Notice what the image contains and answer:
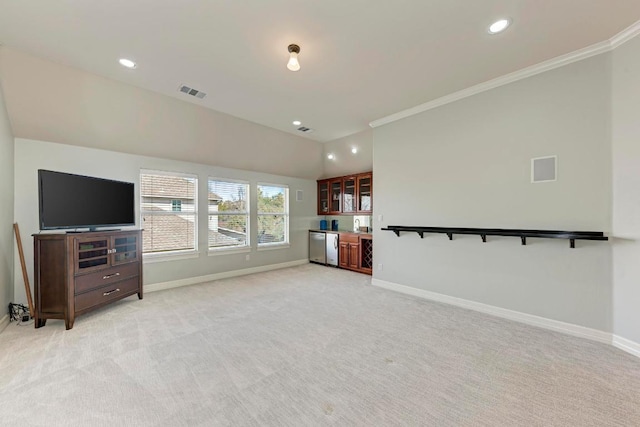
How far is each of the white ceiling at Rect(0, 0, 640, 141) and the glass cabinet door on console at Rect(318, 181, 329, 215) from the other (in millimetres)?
3457

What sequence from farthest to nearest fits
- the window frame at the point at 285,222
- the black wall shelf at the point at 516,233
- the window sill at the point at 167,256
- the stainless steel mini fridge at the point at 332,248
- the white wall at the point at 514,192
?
the stainless steel mini fridge at the point at 332,248, the window frame at the point at 285,222, the window sill at the point at 167,256, the white wall at the point at 514,192, the black wall shelf at the point at 516,233

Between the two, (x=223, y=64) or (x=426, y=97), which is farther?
(x=426, y=97)

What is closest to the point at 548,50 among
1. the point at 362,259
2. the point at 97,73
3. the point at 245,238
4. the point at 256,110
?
the point at 256,110

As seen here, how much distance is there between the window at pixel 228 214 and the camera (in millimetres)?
5371

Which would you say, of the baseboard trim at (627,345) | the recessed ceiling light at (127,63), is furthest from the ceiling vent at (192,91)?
the baseboard trim at (627,345)

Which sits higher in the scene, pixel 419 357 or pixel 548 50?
pixel 548 50

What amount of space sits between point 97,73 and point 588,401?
5894mm

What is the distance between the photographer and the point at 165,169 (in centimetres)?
463

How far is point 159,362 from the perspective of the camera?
2314mm

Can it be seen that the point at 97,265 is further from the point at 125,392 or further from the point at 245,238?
the point at 245,238

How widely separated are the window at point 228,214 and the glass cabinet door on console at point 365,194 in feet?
8.65

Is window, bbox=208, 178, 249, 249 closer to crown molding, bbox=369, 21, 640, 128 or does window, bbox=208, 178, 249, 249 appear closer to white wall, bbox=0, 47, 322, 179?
white wall, bbox=0, 47, 322, 179

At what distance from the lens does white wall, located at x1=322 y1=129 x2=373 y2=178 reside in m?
5.71

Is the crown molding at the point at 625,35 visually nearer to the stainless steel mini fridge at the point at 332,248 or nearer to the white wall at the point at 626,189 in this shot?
the white wall at the point at 626,189
